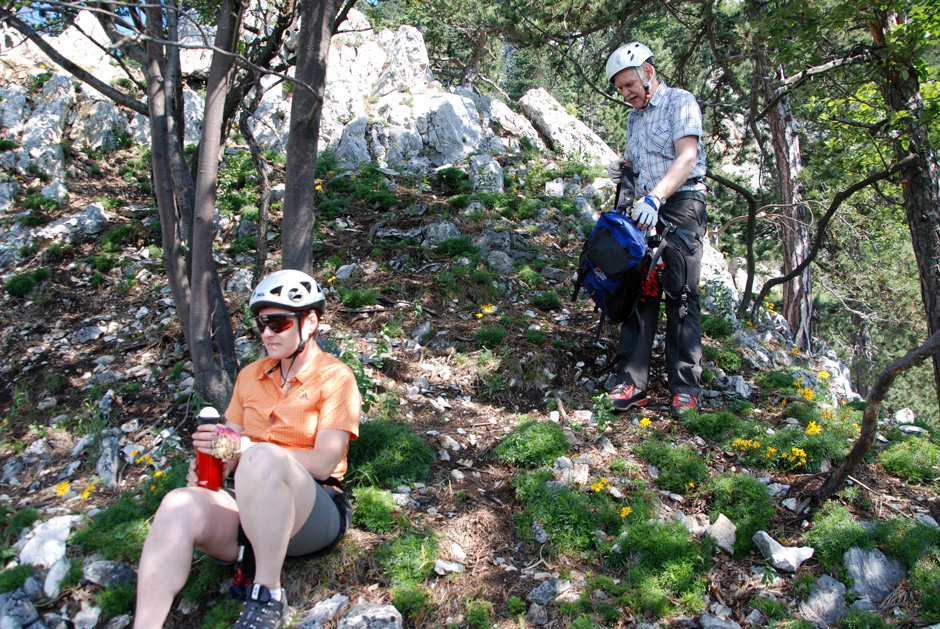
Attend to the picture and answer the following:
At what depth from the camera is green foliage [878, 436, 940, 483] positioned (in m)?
3.82

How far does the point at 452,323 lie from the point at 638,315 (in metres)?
2.17

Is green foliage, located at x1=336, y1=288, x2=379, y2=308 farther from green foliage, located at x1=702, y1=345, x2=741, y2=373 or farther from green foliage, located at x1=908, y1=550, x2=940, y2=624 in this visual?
green foliage, located at x1=908, y1=550, x2=940, y2=624

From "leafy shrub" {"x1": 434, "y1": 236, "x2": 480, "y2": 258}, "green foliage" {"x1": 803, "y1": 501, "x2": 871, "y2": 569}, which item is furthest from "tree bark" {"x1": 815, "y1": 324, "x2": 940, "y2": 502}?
"leafy shrub" {"x1": 434, "y1": 236, "x2": 480, "y2": 258}

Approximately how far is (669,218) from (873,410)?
6.83 ft

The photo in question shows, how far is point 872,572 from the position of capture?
10.1 feet

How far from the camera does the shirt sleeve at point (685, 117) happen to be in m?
4.36

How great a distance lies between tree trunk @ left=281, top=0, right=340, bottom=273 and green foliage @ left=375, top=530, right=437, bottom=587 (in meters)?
2.16

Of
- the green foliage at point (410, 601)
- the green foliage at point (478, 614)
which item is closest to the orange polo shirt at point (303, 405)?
the green foliage at point (410, 601)

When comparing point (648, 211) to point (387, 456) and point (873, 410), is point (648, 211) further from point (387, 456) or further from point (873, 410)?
point (387, 456)

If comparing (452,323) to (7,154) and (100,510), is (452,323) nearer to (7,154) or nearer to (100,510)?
(100,510)

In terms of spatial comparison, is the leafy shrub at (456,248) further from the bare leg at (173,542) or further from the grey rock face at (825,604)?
the grey rock face at (825,604)

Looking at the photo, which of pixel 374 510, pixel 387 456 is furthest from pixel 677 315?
pixel 374 510

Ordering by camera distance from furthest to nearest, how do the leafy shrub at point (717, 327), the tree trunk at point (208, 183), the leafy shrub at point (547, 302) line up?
the leafy shrub at point (547, 302)
the leafy shrub at point (717, 327)
the tree trunk at point (208, 183)

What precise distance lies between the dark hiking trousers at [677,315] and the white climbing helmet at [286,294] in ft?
9.26
